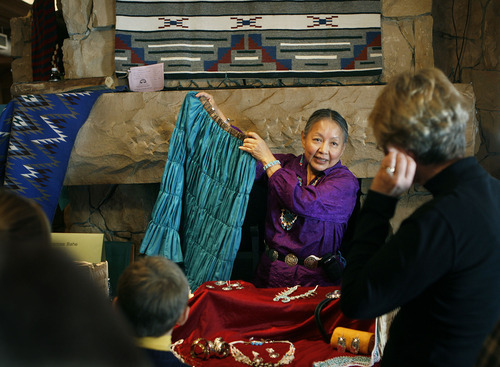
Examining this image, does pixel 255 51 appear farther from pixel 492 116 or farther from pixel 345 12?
pixel 492 116

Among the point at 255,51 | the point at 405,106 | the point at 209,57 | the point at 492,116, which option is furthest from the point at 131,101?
the point at 492,116

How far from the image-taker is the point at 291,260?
2.14 metres

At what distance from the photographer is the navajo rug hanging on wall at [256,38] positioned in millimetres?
2756

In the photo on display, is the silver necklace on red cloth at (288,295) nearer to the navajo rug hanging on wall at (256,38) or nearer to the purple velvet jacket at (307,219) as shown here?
the purple velvet jacket at (307,219)

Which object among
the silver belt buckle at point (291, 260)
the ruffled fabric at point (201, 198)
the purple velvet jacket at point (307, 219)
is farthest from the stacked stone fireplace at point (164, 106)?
the silver belt buckle at point (291, 260)

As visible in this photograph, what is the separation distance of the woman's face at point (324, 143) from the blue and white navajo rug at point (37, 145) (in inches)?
52.0

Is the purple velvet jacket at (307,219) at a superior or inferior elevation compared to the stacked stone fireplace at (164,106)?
inferior

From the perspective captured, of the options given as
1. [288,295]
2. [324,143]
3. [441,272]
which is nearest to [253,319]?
[288,295]

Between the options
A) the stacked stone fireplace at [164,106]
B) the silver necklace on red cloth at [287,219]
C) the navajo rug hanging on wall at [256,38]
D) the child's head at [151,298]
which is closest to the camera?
the child's head at [151,298]

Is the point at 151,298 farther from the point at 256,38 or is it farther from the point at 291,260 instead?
the point at 256,38

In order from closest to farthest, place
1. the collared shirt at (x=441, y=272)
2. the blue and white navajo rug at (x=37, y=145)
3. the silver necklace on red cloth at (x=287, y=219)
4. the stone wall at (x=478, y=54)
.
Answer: the collared shirt at (x=441, y=272)
the silver necklace on red cloth at (x=287, y=219)
the blue and white navajo rug at (x=37, y=145)
the stone wall at (x=478, y=54)

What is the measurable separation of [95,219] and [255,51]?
148cm

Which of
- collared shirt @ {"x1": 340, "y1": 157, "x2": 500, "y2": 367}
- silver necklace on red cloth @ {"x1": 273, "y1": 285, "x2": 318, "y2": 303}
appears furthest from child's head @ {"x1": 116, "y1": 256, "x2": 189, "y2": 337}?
silver necklace on red cloth @ {"x1": 273, "y1": 285, "x2": 318, "y2": 303}

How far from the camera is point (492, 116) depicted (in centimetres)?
307
